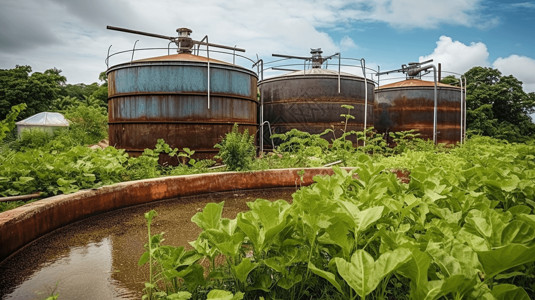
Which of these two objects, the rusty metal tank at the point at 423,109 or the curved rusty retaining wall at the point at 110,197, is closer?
the curved rusty retaining wall at the point at 110,197

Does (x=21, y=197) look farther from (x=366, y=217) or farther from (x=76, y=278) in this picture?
(x=366, y=217)

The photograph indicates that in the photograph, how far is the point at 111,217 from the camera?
416cm

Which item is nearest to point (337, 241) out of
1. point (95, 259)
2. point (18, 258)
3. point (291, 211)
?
point (291, 211)

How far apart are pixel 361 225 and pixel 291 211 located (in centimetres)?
35

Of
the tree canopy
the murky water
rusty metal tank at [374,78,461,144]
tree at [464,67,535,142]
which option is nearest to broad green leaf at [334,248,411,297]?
the murky water

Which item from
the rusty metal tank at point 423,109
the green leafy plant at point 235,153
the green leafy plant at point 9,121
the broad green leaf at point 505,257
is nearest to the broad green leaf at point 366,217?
the broad green leaf at point 505,257

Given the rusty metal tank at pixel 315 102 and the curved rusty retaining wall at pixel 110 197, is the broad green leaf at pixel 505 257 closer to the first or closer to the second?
the curved rusty retaining wall at pixel 110 197

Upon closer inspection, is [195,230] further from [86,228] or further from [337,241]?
[337,241]

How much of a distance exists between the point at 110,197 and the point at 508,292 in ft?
14.7

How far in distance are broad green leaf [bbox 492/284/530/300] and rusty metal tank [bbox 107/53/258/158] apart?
7.37 metres

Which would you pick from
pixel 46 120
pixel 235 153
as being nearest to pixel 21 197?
pixel 235 153

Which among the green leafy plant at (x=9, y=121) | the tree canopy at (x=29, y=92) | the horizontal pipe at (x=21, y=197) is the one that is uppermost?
the tree canopy at (x=29, y=92)

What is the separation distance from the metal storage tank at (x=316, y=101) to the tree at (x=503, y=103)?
17798 mm

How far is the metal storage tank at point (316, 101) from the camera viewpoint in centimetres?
1095
